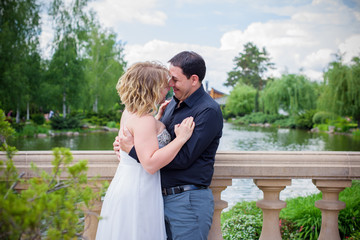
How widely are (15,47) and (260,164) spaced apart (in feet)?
70.9

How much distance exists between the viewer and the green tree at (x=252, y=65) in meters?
63.6

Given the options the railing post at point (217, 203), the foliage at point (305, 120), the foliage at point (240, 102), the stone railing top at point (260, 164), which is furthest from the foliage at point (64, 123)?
the foliage at point (240, 102)

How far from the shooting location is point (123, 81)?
210 cm

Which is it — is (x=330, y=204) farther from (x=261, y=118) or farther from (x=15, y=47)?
(x=261, y=118)

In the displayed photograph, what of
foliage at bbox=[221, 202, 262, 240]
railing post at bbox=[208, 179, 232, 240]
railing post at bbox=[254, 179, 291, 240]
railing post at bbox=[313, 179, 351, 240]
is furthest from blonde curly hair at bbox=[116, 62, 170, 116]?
foliage at bbox=[221, 202, 262, 240]

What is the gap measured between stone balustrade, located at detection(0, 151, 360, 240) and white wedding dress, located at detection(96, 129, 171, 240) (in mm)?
205

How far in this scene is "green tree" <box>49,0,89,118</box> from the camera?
25.2 meters

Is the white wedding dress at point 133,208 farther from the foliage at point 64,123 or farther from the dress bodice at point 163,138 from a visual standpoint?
the foliage at point 64,123

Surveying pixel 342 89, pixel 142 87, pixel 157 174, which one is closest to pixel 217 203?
pixel 157 174

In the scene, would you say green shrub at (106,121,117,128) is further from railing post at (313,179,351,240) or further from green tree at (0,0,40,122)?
railing post at (313,179,351,240)

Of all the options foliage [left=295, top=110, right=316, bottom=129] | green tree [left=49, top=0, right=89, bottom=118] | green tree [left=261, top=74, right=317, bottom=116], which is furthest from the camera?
green tree [left=261, top=74, right=317, bottom=116]

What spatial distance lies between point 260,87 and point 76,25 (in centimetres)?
4468

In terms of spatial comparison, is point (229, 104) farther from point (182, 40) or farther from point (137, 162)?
point (137, 162)

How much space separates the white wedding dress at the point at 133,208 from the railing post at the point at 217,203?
42 centimetres
